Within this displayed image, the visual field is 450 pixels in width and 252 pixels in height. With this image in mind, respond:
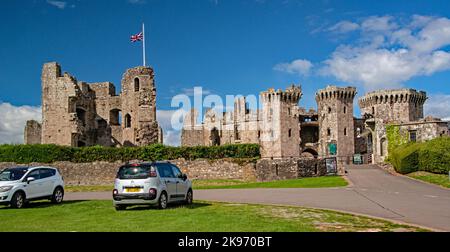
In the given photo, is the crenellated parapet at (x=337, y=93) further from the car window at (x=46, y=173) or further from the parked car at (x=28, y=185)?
the car window at (x=46, y=173)

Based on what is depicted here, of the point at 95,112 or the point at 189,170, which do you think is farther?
the point at 95,112

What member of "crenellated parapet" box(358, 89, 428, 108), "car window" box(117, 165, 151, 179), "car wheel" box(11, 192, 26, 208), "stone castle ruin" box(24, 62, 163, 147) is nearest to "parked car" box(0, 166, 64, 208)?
"car wheel" box(11, 192, 26, 208)

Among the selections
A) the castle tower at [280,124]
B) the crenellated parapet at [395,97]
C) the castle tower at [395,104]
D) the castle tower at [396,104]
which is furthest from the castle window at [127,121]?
the crenellated parapet at [395,97]

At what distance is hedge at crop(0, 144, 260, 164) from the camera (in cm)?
4325

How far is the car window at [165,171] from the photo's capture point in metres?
16.9

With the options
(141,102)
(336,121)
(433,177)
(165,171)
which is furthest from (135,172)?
(336,121)

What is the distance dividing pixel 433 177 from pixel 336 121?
46.9 metres

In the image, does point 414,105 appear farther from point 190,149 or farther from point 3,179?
point 3,179

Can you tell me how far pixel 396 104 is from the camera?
8056cm

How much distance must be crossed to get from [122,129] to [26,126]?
36.8 feet

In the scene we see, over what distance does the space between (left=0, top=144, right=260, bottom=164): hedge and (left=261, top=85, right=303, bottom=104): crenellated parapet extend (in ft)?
116

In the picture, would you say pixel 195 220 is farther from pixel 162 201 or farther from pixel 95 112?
pixel 95 112
